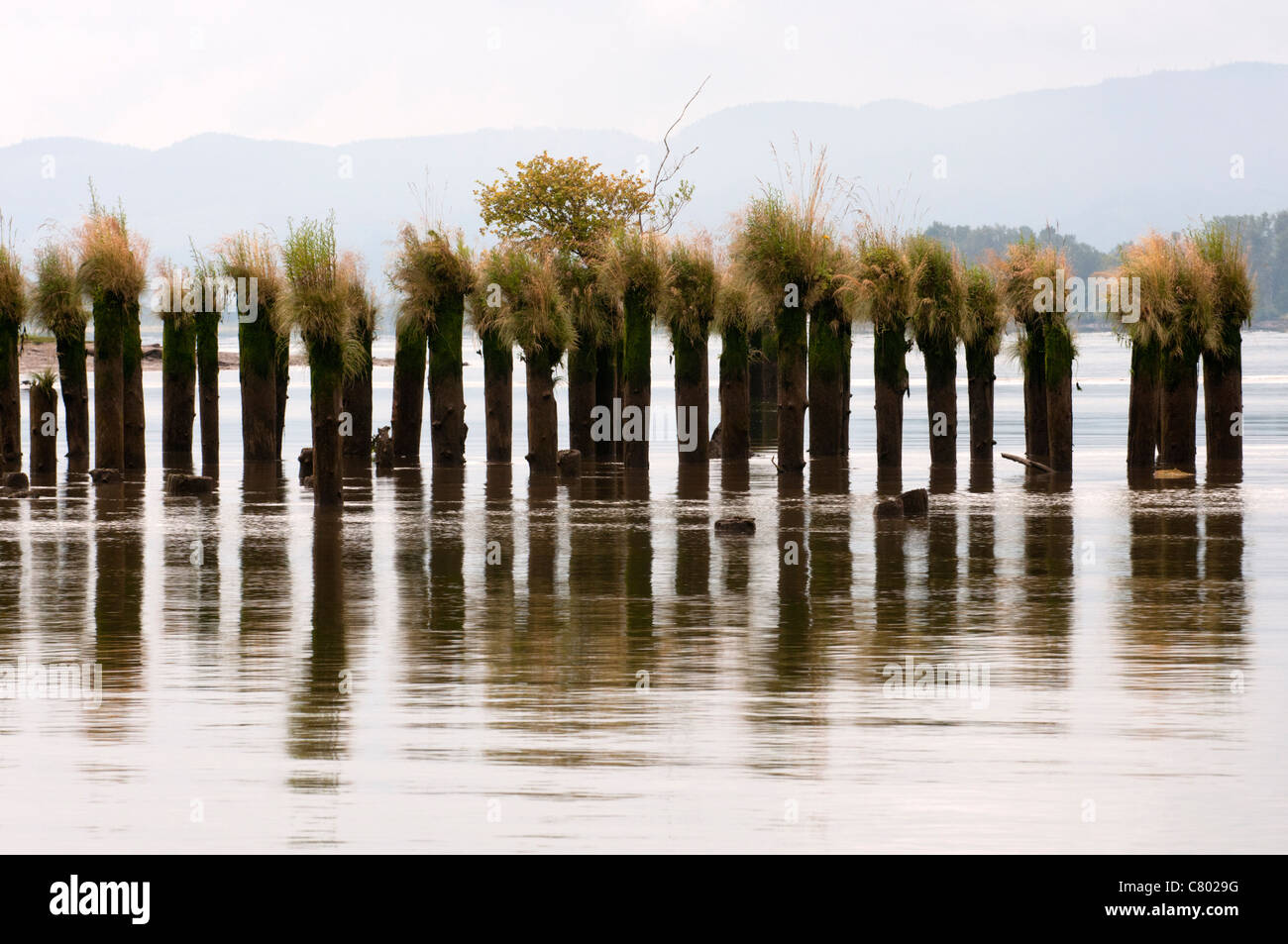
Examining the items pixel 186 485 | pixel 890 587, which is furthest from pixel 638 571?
pixel 186 485

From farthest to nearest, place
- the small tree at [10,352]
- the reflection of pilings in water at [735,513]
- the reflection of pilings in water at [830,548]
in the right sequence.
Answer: the small tree at [10,352]
the reflection of pilings in water at [735,513]
the reflection of pilings in water at [830,548]

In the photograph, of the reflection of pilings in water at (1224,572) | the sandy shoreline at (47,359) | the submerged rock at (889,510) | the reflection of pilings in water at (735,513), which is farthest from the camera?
the sandy shoreline at (47,359)

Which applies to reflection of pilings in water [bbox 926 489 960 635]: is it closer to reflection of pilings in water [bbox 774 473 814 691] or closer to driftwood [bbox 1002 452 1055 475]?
reflection of pilings in water [bbox 774 473 814 691]

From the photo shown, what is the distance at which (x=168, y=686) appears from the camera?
34.4ft

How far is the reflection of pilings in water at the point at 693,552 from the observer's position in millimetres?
13438

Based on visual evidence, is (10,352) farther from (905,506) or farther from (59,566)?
(905,506)

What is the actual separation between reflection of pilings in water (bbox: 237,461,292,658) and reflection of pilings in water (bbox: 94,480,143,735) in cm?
83

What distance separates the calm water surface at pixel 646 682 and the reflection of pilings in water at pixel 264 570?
76 mm

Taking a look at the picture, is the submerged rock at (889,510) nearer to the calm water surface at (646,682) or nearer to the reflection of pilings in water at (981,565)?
the calm water surface at (646,682)

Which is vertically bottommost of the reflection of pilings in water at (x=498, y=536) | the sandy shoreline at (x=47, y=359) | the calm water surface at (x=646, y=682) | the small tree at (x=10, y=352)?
the calm water surface at (x=646, y=682)

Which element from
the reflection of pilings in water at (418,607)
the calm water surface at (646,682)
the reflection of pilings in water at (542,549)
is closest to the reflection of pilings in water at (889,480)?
the calm water surface at (646,682)

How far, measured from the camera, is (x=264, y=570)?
1605cm

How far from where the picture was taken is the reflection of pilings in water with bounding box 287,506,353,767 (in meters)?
8.84
